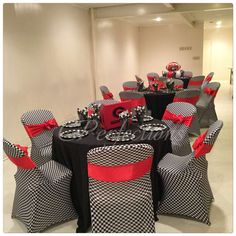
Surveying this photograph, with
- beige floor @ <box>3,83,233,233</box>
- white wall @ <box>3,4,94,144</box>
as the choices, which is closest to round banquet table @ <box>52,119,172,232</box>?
beige floor @ <box>3,83,233,233</box>

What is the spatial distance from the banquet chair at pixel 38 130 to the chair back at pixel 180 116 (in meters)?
1.47

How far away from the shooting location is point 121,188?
2.02 meters

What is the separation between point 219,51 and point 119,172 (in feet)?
47.3

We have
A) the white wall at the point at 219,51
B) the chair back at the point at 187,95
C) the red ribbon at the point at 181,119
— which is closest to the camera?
the red ribbon at the point at 181,119

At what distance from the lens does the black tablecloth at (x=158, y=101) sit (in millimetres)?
4914

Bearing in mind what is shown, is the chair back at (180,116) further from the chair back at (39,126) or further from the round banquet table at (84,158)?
the chair back at (39,126)

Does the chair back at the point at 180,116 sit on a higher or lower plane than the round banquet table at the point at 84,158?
higher

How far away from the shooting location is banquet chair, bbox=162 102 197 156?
3.21m

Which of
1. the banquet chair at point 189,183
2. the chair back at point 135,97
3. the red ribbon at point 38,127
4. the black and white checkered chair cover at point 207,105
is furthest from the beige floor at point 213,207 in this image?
the chair back at point 135,97

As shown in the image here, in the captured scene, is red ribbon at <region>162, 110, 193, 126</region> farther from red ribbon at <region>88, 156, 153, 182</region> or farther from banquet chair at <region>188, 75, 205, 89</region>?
banquet chair at <region>188, 75, 205, 89</region>

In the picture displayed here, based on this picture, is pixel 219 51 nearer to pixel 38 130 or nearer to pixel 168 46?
pixel 168 46

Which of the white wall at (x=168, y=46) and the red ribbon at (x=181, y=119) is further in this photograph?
the white wall at (x=168, y=46)

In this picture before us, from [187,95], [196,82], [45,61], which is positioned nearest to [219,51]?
[196,82]

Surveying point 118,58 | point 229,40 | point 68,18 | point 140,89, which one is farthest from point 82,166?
point 229,40
